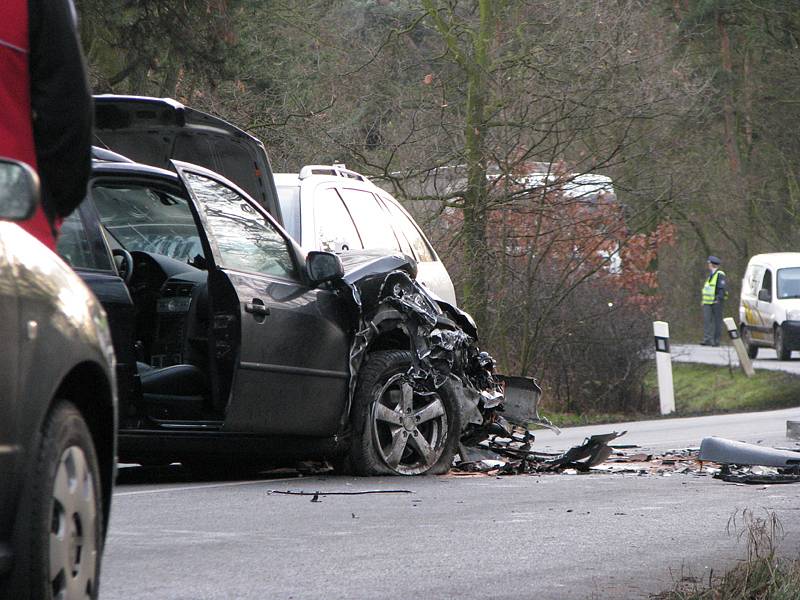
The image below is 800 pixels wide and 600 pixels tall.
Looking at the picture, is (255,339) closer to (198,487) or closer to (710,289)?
(198,487)

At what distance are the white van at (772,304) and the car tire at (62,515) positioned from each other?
29.4m

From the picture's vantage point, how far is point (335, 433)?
9.69 metres

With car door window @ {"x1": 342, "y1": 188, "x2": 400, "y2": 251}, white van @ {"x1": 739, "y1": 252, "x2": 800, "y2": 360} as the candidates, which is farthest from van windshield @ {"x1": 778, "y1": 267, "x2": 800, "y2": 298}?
car door window @ {"x1": 342, "y1": 188, "x2": 400, "y2": 251}

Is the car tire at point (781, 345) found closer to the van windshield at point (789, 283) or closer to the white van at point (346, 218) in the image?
the van windshield at point (789, 283)

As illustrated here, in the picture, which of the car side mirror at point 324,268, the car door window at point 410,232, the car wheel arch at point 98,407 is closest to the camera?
the car wheel arch at point 98,407

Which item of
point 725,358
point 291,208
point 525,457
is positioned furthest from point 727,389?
point 525,457

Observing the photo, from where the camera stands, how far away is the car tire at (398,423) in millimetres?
9805

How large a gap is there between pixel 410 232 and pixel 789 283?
21455mm

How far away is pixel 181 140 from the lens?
11227mm

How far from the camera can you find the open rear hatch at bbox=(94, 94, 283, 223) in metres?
10.7

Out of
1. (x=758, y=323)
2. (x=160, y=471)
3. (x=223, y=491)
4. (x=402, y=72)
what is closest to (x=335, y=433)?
(x=223, y=491)

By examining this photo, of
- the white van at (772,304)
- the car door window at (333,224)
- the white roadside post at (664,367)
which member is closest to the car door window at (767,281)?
the white van at (772,304)

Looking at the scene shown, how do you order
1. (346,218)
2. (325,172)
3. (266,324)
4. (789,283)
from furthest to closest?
1. (789,283)
2. (325,172)
3. (346,218)
4. (266,324)

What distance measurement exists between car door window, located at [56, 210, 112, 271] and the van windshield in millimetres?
26432
